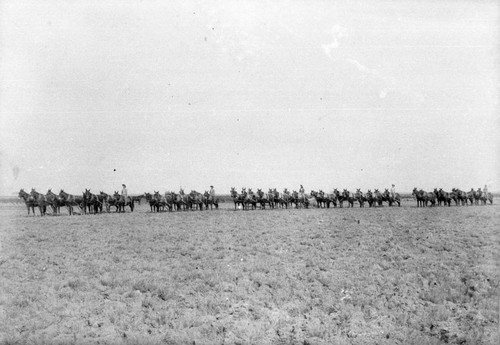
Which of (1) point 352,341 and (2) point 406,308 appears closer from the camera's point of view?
(1) point 352,341

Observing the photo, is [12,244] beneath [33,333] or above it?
above

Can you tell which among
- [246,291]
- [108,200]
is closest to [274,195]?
[108,200]

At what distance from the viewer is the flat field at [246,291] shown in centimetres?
943

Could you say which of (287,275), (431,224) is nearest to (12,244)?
(287,275)

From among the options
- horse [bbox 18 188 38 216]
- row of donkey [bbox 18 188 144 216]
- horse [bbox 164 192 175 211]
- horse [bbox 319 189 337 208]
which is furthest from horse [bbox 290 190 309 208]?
horse [bbox 18 188 38 216]

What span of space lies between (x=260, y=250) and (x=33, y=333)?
8285 millimetres

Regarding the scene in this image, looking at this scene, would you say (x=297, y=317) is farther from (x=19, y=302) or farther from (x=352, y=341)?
(x=19, y=302)

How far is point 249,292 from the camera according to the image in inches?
446

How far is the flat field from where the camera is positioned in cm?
943

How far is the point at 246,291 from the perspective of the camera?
11367mm

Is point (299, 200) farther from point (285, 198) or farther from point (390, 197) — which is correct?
point (390, 197)

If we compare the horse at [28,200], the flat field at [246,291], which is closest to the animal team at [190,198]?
the horse at [28,200]

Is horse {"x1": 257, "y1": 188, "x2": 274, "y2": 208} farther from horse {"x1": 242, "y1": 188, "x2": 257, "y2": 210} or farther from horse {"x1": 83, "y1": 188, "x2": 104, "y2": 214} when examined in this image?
horse {"x1": 83, "y1": 188, "x2": 104, "y2": 214}

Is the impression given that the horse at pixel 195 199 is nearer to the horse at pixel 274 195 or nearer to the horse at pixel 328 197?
the horse at pixel 274 195
